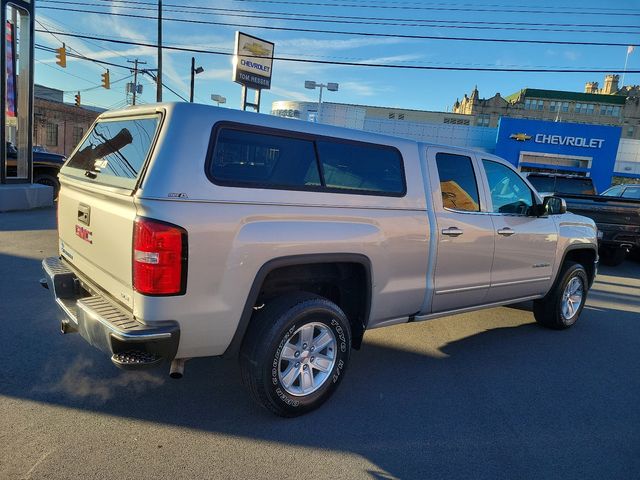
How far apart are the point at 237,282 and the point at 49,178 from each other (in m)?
14.0

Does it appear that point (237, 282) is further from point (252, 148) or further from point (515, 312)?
point (515, 312)

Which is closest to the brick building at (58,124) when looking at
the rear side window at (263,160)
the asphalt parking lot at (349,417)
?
the asphalt parking lot at (349,417)

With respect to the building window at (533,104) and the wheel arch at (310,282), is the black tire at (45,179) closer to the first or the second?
the wheel arch at (310,282)

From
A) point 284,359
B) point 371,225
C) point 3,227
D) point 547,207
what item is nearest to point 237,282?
point 284,359

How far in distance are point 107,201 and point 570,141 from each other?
33.4 m

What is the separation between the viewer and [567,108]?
8094 cm

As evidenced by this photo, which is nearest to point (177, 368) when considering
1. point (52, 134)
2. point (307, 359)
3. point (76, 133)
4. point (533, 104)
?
point (307, 359)

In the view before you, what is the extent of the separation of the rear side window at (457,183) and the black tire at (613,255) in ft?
24.1

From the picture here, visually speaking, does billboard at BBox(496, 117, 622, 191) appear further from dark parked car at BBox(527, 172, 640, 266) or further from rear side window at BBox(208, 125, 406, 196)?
rear side window at BBox(208, 125, 406, 196)

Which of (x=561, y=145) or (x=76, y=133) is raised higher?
(x=561, y=145)

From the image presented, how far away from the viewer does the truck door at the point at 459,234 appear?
154 inches

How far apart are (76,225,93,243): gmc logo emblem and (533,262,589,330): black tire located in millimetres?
4745

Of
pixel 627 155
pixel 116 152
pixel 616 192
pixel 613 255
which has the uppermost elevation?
pixel 627 155

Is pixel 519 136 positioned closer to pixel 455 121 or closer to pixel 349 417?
pixel 349 417
